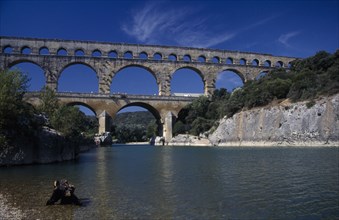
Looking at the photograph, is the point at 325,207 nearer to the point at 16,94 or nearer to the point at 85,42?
the point at 16,94

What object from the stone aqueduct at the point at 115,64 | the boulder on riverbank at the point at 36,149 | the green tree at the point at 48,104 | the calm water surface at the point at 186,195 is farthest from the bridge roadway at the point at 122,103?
the calm water surface at the point at 186,195

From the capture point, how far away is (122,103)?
170 feet

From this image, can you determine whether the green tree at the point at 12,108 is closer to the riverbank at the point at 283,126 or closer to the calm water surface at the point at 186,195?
the calm water surface at the point at 186,195

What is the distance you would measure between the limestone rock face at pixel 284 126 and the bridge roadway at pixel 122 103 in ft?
32.1

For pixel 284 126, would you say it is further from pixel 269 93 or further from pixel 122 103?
pixel 122 103

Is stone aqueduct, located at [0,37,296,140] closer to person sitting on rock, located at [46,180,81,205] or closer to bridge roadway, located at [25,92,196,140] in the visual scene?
bridge roadway, located at [25,92,196,140]

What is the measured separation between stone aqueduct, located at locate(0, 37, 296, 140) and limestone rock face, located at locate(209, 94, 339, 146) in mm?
12210

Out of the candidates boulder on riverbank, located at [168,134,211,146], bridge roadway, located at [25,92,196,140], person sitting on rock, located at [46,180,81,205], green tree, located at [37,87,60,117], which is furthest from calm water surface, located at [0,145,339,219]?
bridge roadway, located at [25,92,196,140]

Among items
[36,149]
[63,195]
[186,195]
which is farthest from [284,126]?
[63,195]

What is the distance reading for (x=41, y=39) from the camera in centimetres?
5275

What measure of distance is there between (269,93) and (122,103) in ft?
71.5

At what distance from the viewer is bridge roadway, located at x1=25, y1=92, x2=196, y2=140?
49.9 metres

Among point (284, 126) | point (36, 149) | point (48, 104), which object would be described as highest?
point (48, 104)

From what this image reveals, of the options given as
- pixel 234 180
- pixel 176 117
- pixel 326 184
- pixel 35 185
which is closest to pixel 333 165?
pixel 326 184
